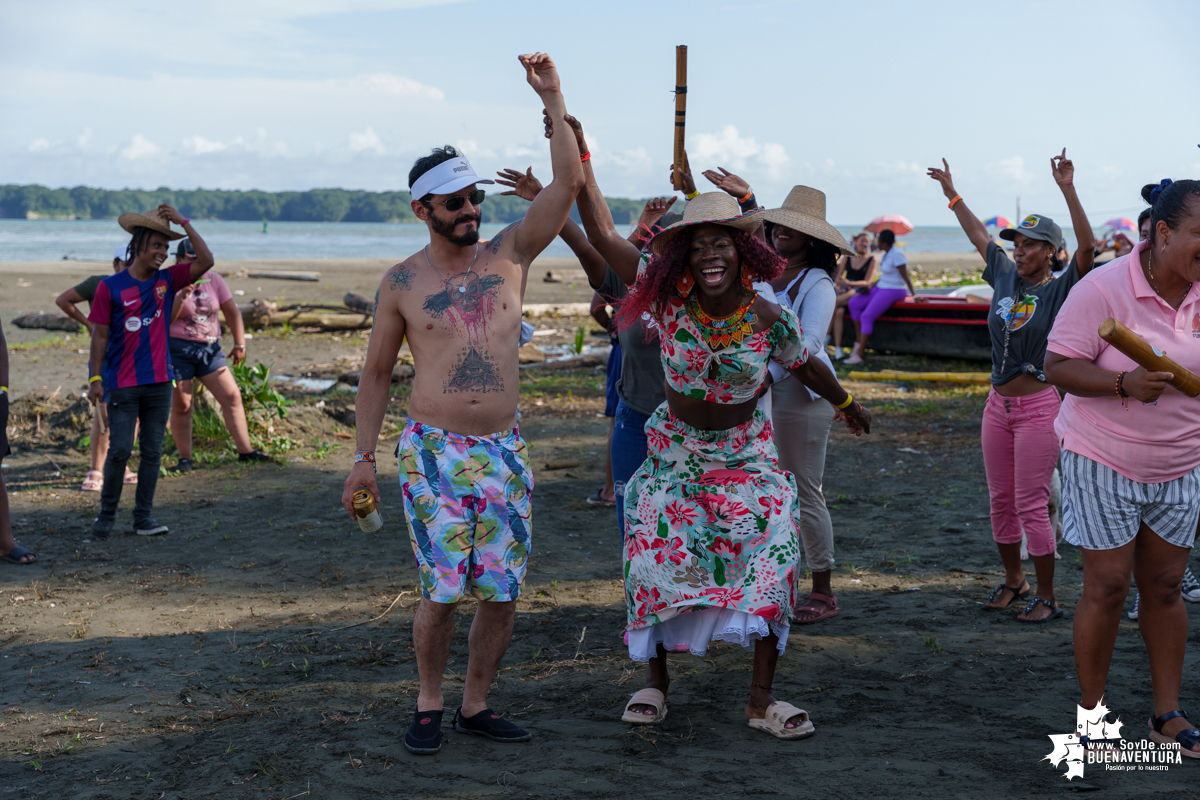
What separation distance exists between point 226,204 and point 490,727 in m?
162

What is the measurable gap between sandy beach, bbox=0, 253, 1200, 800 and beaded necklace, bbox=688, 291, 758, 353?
5.26 ft

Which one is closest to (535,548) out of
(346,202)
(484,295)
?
(484,295)

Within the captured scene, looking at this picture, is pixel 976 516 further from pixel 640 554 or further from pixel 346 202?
pixel 346 202

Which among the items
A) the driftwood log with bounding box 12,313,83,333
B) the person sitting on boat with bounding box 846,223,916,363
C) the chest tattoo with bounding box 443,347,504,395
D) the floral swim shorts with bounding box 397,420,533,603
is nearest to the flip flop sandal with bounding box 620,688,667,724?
the floral swim shorts with bounding box 397,420,533,603

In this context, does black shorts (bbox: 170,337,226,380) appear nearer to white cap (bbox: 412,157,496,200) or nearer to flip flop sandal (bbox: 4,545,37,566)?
flip flop sandal (bbox: 4,545,37,566)

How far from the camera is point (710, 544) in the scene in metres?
3.96

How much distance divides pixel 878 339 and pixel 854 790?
1321cm

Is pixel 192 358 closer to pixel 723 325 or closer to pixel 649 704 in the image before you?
pixel 649 704

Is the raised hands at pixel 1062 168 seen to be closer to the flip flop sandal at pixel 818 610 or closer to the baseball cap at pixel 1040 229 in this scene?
the baseball cap at pixel 1040 229

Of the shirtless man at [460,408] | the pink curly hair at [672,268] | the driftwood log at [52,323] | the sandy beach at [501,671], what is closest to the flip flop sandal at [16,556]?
the sandy beach at [501,671]

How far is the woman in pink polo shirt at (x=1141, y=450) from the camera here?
3607mm

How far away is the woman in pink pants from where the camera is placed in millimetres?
5203

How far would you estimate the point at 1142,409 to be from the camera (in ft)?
11.9

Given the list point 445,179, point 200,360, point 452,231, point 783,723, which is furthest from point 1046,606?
point 200,360
